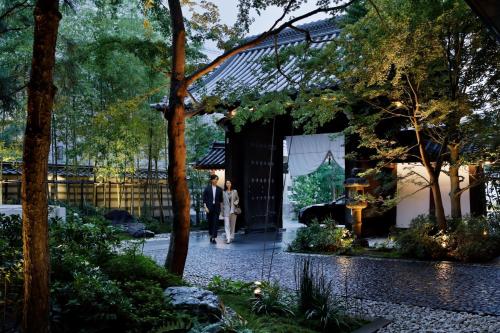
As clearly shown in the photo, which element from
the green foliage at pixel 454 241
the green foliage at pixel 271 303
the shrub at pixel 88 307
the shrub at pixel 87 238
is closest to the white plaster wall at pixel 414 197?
the green foliage at pixel 454 241

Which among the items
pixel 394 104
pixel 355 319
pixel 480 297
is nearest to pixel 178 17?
pixel 355 319

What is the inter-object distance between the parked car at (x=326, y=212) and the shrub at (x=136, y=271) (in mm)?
11078

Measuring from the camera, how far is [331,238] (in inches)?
376

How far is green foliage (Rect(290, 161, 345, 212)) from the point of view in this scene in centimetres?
2056

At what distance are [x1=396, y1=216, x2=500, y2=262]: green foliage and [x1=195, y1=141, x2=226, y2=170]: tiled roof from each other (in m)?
8.18

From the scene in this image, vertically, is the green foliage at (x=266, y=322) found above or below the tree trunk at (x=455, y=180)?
below

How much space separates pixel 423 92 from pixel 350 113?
1397mm

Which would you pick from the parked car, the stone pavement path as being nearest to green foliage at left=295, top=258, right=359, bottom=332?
the stone pavement path

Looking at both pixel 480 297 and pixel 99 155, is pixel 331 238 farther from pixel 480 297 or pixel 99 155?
pixel 99 155

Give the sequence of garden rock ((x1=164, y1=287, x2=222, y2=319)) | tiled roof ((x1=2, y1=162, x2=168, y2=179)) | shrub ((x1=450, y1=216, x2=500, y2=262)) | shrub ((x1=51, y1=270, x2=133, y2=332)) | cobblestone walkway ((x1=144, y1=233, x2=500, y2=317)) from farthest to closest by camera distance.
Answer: tiled roof ((x1=2, y1=162, x2=168, y2=179)) → shrub ((x1=450, y1=216, x2=500, y2=262)) → cobblestone walkway ((x1=144, y1=233, x2=500, y2=317)) → garden rock ((x1=164, y1=287, x2=222, y2=319)) → shrub ((x1=51, y1=270, x2=133, y2=332))

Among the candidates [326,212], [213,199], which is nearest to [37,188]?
[213,199]

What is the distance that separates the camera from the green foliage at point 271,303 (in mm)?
4258

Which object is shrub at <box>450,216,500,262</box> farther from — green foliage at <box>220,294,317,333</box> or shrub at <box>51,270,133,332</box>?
shrub at <box>51,270,133,332</box>

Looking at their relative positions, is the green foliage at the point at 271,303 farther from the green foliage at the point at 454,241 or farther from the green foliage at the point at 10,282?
the green foliage at the point at 454,241
